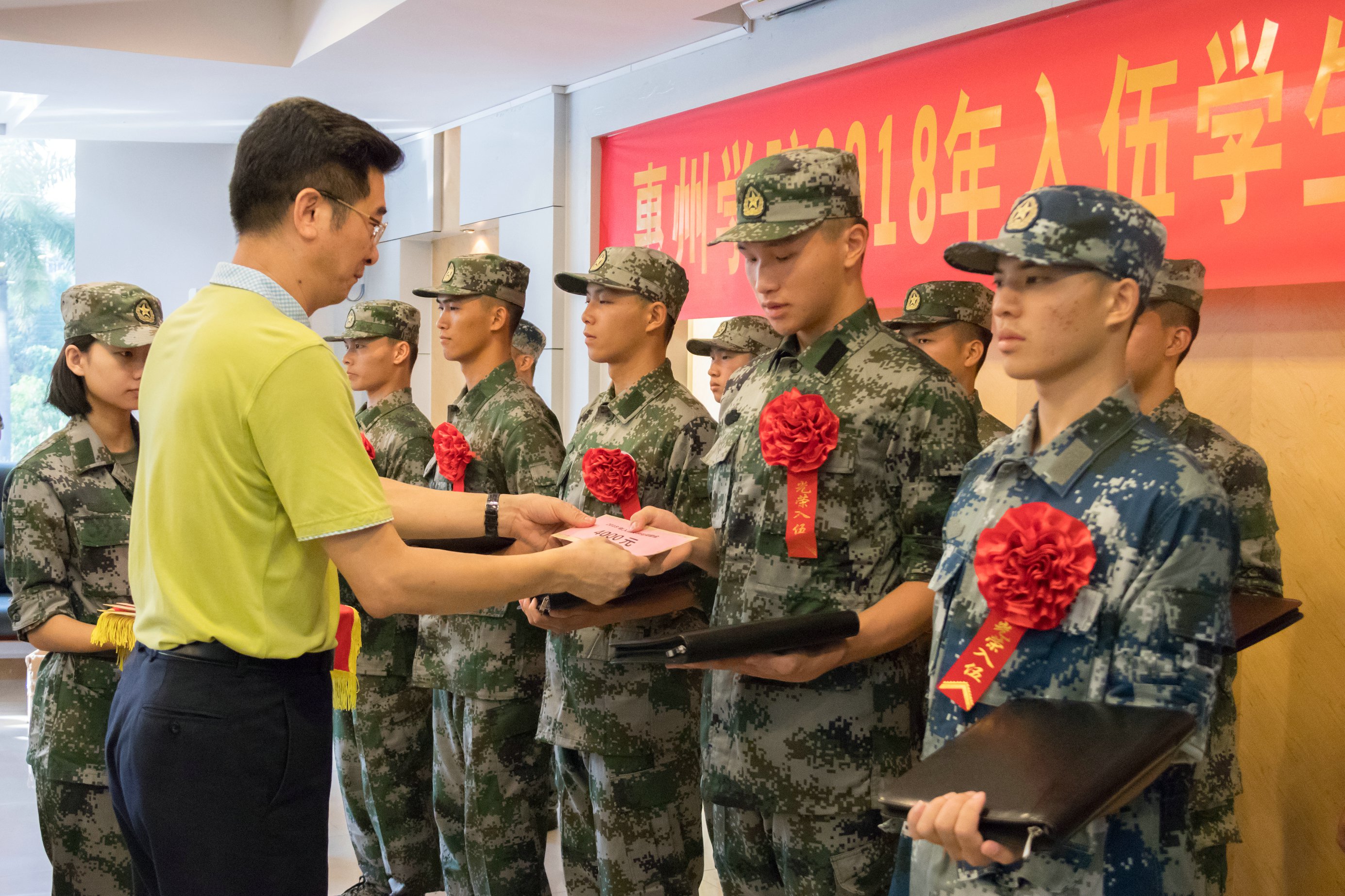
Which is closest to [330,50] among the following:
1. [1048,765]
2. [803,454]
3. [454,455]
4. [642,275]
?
[454,455]

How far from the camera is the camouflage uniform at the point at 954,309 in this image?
3658mm

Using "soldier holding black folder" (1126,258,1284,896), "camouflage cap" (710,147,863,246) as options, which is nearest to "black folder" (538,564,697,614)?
"camouflage cap" (710,147,863,246)

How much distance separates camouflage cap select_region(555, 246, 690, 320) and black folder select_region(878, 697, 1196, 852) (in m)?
1.95

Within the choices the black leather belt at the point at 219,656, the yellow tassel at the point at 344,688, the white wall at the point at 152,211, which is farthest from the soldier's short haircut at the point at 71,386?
the white wall at the point at 152,211

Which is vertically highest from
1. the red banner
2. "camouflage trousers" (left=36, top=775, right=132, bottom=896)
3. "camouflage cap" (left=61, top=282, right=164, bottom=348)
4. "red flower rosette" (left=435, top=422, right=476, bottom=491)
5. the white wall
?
the white wall

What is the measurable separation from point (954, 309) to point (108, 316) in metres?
2.43

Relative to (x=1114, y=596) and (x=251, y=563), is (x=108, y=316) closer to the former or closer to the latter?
(x=251, y=563)

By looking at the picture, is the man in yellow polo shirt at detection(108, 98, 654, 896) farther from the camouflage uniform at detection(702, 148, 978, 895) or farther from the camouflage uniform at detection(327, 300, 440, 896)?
the camouflage uniform at detection(327, 300, 440, 896)

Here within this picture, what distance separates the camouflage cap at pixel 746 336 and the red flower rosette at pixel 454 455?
3.99ft

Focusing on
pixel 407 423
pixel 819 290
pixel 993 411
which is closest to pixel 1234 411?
pixel 993 411

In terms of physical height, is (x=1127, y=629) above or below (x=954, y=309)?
below

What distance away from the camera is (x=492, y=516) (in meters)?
2.45

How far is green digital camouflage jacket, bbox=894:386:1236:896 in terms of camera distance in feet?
4.50

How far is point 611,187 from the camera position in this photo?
5.93m
